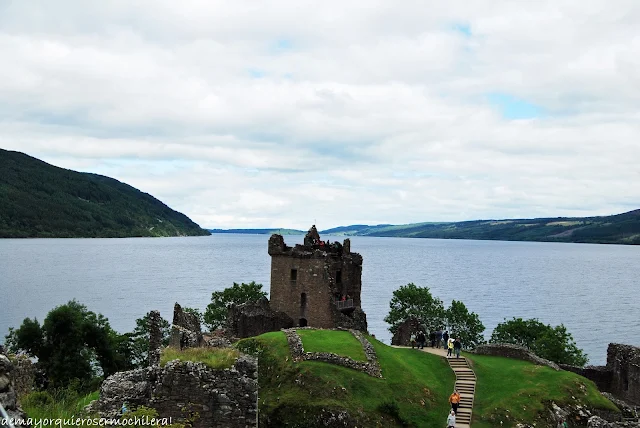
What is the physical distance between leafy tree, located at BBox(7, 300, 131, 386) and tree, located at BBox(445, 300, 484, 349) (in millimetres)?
36156

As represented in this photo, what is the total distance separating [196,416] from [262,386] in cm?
1736

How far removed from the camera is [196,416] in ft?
45.3

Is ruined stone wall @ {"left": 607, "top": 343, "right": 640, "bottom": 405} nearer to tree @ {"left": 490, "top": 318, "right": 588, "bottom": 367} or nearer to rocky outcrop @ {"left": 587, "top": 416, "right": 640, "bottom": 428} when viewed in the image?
tree @ {"left": 490, "top": 318, "right": 588, "bottom": 367}

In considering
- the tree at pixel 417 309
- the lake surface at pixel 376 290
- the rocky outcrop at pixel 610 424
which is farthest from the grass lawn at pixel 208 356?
the lake surface at pixel 376 290

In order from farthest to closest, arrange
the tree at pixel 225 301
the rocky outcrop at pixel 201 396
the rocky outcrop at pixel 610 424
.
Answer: the tree at pixel 225 301 < the rocky outcrop at pixel 610 424 < the rocky outcrop at pixel 201 396

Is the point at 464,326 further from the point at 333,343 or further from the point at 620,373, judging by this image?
the point at 333,343

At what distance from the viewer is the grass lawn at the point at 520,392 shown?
2948cm

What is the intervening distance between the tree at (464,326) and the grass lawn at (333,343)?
99.1 feet

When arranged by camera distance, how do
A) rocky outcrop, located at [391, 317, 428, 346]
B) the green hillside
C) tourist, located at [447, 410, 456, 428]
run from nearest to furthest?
tourist, located at [447, 410, 456, 428]
the green hillside
rocky outcrop, located at [391, 317, 428, 346]

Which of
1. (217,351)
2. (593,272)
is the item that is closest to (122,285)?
(217,351)

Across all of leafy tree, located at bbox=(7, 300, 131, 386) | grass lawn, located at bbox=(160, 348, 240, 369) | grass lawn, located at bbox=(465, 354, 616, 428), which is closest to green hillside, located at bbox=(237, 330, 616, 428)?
grass lawn, located at bbox=(465, 354, 616, 428)

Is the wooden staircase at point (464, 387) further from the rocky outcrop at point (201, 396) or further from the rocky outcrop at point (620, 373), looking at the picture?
the rocky outcrop at point (201, 396)

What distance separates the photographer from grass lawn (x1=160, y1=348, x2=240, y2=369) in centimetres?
1407

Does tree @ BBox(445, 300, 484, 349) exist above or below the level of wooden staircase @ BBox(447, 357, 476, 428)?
below
